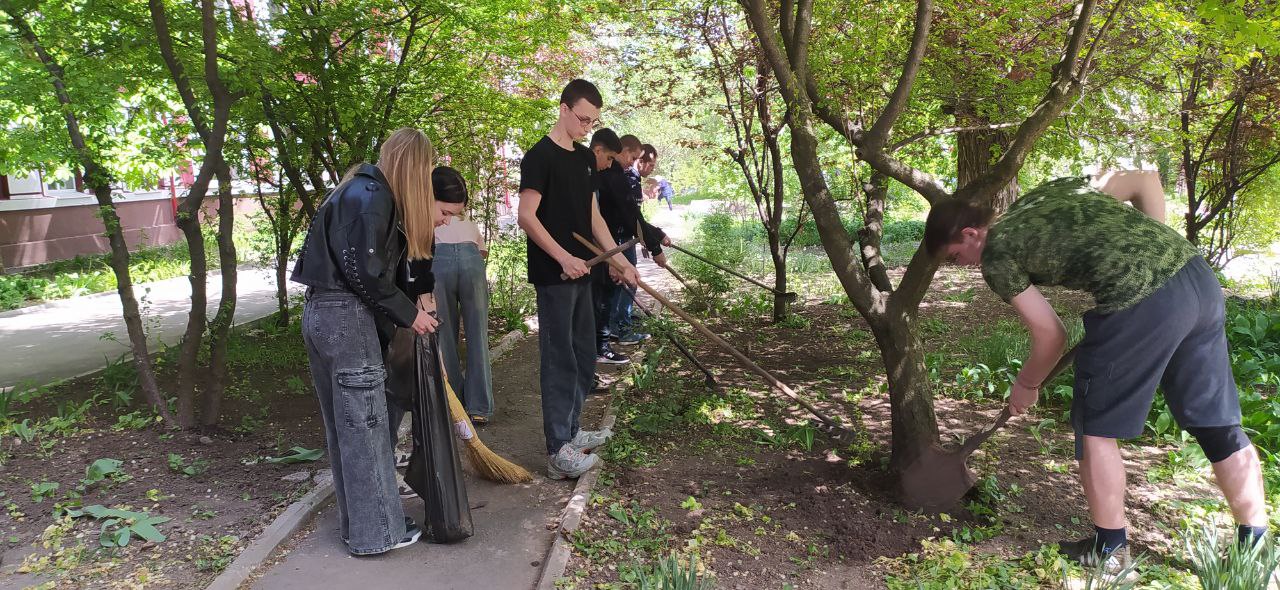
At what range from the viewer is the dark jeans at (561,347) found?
4.17m

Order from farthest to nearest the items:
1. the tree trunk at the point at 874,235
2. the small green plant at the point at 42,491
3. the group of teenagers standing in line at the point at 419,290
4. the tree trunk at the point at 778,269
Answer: the tree trunk at the point at 778,269 < the tree trunk at the point at 874,235 < the small green plant at the point at 42,491 < the group of teenagers standing in line at the point at 419,290

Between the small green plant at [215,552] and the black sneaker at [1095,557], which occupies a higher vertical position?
the black sneaker at [1095,557]

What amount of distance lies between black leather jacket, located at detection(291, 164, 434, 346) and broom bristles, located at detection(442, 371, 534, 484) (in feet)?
3.13

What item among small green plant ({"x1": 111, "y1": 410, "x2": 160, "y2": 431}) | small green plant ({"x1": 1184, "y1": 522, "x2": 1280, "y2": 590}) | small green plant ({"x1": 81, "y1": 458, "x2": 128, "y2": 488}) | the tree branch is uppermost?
the tree branch

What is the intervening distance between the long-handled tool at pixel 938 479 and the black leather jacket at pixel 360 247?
7.51 ft

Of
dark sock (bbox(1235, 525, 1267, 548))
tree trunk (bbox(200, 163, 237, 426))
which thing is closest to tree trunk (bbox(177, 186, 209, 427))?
tree trunk (bbox(200, 163, 237, 426))

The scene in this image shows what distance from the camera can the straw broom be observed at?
4020 millimetres

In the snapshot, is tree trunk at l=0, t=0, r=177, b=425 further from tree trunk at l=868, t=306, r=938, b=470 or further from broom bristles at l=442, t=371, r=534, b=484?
tree trunk at l=868, t=306, r=938, b=470

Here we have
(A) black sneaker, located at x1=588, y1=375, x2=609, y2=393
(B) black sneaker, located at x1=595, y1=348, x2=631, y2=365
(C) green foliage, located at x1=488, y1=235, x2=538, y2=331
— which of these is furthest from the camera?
(C) green foliage, located at x1=488, y1=235, x2=538, y2=331

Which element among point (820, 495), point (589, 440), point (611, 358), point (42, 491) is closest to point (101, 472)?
point (42, 491)

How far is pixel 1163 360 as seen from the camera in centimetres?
291

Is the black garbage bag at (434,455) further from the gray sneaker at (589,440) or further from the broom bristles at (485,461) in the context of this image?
the gray sneaker at (589,440)

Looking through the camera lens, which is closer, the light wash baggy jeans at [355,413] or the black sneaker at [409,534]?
the light wash baggy jeans at [355,413]

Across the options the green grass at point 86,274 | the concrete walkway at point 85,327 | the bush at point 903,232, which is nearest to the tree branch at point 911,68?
the concrete walkway at point 85,327
